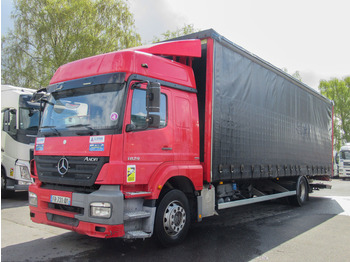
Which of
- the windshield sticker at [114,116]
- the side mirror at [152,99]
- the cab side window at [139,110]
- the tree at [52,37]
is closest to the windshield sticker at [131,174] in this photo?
the cab side window at [139,110]

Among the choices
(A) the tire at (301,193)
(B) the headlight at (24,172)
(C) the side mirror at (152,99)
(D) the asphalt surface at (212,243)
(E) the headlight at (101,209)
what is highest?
(C) the side mirror at (152,99)

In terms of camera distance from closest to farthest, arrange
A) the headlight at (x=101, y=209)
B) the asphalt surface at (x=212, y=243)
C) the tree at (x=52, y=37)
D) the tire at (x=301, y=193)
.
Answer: the headlight at (x=101, y=209), the asphalt surface at (x=212, y=243), the tire at (x=301, y=193), the tree at (x=52, y=37)

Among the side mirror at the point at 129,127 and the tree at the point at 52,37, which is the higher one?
the tree at the point at 52,37

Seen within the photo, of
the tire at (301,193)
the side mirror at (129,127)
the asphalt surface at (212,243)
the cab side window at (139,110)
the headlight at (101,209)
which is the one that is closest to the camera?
the headlight at (101,209)

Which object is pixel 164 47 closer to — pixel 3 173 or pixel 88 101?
pixel 88 101

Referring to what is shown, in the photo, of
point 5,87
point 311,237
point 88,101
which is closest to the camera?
point 88,101

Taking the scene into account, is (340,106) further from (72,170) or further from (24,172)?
(72,170)

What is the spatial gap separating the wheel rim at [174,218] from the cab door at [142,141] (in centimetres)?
71

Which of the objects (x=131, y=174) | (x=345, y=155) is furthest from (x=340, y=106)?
(x=131, y=174)

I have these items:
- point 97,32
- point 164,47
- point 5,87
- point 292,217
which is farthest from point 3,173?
point 97,32

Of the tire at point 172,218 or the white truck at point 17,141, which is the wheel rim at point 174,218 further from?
the white truck at point 17,141

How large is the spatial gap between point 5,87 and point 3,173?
8.97ft

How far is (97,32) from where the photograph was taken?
18.5m

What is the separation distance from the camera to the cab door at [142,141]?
4.29 metres
